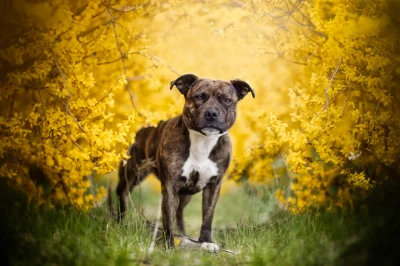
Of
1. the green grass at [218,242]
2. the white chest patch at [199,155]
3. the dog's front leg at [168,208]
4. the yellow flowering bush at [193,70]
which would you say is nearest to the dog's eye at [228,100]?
the white chest patch at [199,155]

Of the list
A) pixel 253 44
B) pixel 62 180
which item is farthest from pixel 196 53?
pixel 62 180

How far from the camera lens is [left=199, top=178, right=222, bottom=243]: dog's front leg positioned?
5.48 meters

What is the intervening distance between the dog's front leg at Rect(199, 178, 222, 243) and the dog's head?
2.62 ft

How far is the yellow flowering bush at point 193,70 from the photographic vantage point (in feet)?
16.6

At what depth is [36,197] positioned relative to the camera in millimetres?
5441

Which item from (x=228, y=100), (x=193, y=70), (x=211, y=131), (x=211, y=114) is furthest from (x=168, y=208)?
(x=193, y=70)

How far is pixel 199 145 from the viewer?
5.38 m

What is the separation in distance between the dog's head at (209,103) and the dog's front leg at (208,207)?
797 mm

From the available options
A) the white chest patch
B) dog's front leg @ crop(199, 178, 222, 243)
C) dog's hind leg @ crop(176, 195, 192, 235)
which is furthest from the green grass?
dog's hind leg @ crop(176, 195, 192, 235)

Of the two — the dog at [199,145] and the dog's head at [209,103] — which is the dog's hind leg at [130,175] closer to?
the dog at [199,145]

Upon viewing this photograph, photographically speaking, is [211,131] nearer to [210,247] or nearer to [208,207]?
[208,207]

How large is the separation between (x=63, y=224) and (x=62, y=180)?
4.56 feet

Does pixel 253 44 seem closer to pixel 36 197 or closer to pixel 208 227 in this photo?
pixel 208 227

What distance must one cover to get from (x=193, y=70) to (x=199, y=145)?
2.25 metres
